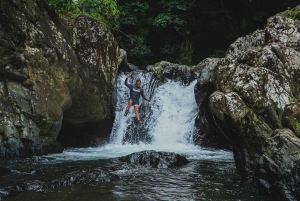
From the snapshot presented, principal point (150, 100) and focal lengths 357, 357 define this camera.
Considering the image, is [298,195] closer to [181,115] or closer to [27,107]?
[27,107]

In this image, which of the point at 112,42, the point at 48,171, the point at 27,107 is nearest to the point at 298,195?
the point at 48,171

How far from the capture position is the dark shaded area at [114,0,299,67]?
23344 millimetres

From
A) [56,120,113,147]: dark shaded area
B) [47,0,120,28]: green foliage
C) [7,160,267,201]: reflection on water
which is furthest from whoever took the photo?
[47,0,120,28]: green foliage

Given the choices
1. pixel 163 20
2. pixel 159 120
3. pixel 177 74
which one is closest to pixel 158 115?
pixel 159 120

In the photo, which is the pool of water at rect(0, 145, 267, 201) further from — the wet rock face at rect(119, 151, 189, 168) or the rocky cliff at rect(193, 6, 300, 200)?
the rocky cliff at rect(193, 6, 300, 200)

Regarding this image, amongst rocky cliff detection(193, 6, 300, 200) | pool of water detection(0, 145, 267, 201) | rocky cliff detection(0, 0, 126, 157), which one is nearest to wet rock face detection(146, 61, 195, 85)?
rocky cliff detection(0, 0, 126, 157)

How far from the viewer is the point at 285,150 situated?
6.31m

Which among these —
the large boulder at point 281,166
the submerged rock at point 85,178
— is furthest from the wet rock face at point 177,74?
the large boulder at point 281,166

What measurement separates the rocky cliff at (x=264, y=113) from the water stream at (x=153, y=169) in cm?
69

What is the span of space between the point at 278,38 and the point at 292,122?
19.0ft

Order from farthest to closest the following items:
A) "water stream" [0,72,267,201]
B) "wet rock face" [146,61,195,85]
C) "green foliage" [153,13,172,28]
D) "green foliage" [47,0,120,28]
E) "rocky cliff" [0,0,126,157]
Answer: "green foliage" [153,13,172,28] < "wet rock face" [146,61,195,85] < "green foliage" [47,0,120,28] < "rocky cliff" [0,0,126,157] < "water stream" [0,72,267,201]

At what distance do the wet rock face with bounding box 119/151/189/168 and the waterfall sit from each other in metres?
4.97

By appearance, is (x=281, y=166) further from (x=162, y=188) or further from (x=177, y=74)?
(x=177, y=74)

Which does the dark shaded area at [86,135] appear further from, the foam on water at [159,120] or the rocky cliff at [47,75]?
the foam on water at [159,120]
